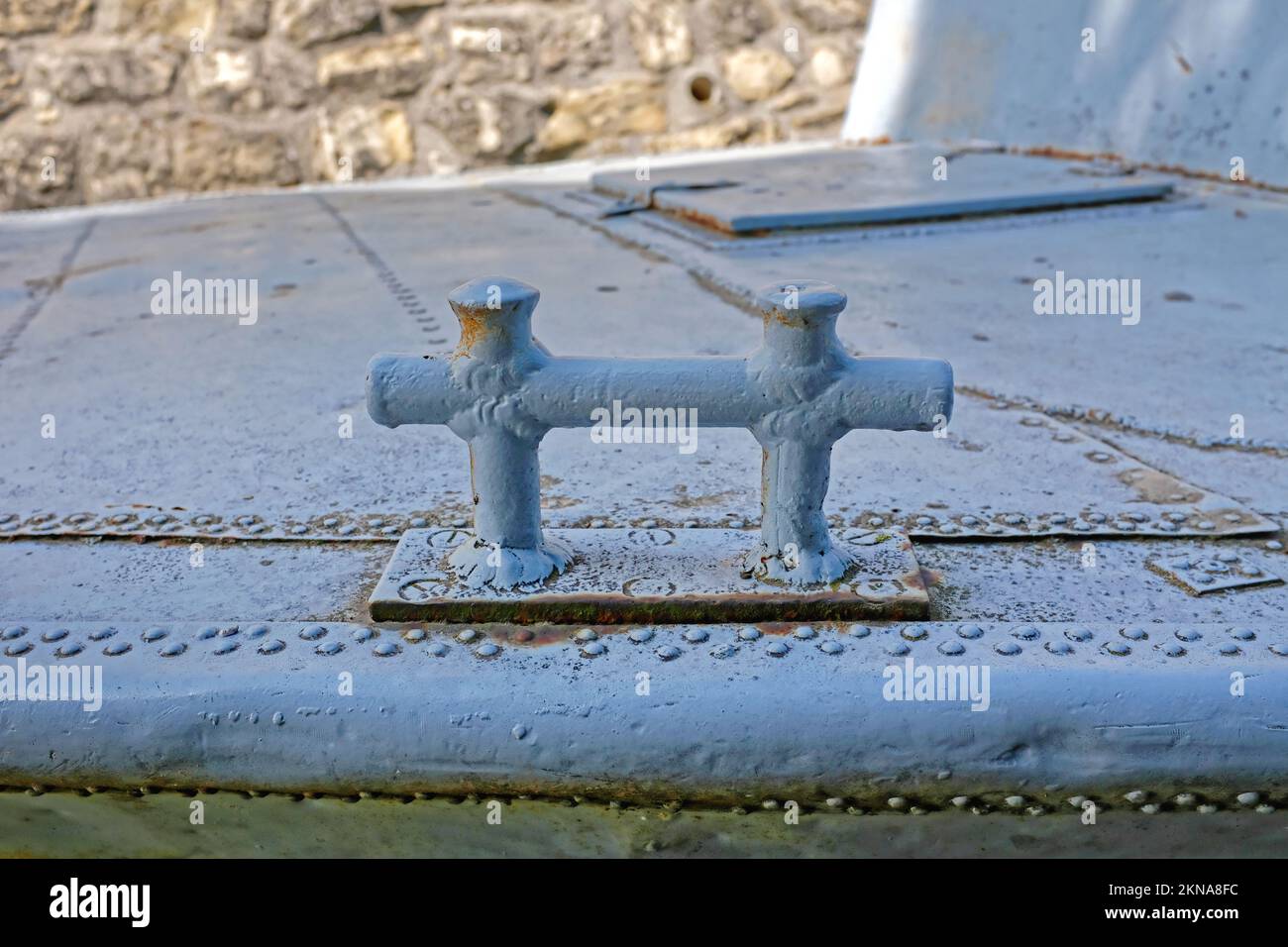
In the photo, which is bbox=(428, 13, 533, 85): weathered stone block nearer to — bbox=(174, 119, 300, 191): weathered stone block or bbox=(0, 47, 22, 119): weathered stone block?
bbox=(174, 119, 300, 191): weathered stone block

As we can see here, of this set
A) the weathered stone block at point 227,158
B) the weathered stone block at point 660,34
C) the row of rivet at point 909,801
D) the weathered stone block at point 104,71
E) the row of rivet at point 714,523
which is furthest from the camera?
the weathered stone block at point 660,34

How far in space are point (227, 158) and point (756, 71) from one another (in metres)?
1.98

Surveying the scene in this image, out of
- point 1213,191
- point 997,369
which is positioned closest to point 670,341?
point 997,369

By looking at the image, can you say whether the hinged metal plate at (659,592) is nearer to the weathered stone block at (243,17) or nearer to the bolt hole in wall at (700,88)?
the weathered stone block at (243,17)

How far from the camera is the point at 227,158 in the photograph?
440 cm

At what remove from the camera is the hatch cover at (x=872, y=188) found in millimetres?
2506

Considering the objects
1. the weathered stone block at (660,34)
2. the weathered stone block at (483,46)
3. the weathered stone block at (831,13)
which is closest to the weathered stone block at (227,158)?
the weathered stone block at (483,46)

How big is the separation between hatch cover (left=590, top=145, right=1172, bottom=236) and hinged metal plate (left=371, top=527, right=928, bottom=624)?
1.49 m

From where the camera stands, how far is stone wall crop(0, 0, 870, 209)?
418 cm

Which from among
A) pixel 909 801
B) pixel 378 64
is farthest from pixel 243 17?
pixel 909 801

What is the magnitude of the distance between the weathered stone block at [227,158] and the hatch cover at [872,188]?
1.69m

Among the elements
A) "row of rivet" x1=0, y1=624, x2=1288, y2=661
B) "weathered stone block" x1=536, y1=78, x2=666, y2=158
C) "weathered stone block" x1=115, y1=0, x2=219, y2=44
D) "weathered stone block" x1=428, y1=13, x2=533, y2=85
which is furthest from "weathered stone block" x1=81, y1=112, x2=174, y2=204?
"row of rivet" x1=0, y1=624, x2=1288, y2=661

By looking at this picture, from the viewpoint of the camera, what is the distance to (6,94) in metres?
4.11

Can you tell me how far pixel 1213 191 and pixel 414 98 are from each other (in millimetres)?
2822
